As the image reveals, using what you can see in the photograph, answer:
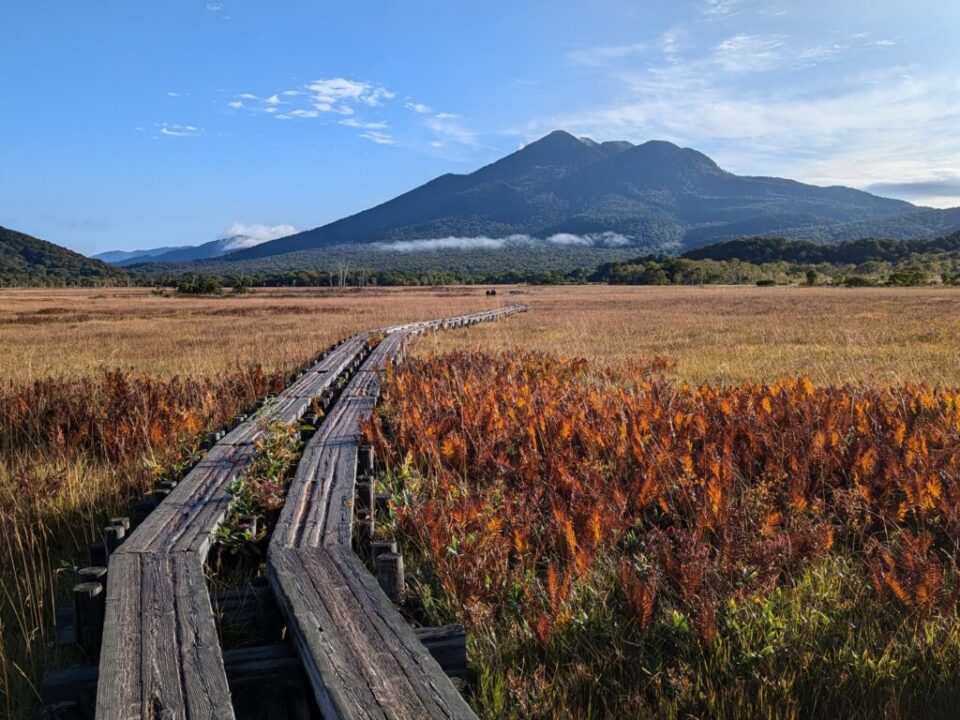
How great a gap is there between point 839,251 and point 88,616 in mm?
152709

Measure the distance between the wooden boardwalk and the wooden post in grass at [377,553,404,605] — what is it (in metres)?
0.08

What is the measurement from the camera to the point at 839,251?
13612 cm

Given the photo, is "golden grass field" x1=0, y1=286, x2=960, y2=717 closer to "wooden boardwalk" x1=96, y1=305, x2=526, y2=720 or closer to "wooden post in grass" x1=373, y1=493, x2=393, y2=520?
"wooden boardwalk" x1=96, y1=305, x2=526, y2=720

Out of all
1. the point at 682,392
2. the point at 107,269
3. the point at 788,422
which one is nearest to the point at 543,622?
the point at 788,422

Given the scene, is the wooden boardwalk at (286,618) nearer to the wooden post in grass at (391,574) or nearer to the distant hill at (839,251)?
the wooden post in grass at (391,574)

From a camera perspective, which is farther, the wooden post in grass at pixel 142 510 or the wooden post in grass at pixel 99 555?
the wooden post in grass at pixel 142 510

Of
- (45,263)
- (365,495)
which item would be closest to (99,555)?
(365,495)

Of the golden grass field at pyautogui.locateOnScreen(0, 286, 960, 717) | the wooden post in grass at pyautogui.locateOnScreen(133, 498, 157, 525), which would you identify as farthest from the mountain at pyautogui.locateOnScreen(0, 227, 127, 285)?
the wooden post in grass at pyautogui.locateOnScreen(133, 498, 157, 525)


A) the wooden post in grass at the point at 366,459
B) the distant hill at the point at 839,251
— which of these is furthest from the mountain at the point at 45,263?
the wooden post in grass at the point at 366,459

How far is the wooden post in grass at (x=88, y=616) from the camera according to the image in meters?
2.58

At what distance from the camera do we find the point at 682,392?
6590 mm

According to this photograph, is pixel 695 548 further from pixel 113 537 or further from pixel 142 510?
pixel 142 510

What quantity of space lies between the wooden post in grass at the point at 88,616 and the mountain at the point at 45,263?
143 m

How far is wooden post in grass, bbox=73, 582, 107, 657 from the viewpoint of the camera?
258cm
